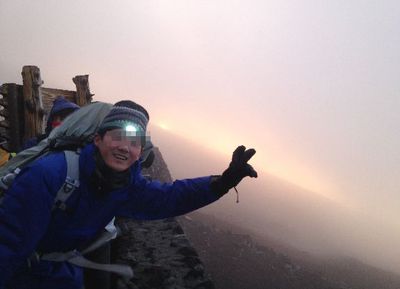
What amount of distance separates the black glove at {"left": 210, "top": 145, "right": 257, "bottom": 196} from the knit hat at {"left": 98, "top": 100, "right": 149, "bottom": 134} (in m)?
1.28

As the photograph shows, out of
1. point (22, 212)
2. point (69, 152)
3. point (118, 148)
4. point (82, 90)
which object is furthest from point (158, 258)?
point (22, 212)

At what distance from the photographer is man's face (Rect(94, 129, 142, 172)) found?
3252 mm

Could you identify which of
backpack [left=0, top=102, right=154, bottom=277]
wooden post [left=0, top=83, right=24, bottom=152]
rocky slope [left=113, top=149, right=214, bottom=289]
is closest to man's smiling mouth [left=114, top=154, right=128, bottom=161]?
backpack [left=0, top=102, right=154, bottom=277]

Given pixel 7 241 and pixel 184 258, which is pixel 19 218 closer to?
pixel 7 241

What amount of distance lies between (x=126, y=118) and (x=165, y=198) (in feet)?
4.06

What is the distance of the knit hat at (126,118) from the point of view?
3389mm

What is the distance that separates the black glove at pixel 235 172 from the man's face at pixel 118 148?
4.44ft

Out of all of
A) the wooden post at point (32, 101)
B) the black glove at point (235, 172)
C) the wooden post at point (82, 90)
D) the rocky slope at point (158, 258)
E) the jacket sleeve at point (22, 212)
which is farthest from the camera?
the wooden post at point (82, 90)

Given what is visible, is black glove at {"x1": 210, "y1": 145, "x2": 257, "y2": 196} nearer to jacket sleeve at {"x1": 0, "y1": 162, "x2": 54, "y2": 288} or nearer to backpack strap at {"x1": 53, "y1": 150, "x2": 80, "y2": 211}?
backpack strap at {"x1": 53, "y1": 150, "x2": 80, "y2": 211}

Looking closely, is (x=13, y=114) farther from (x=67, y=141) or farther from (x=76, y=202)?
(x=76, y=202)

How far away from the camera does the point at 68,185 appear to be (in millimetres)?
2965

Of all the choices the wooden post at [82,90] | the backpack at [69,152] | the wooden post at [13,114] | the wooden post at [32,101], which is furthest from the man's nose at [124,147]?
the wooden post at [82,90]

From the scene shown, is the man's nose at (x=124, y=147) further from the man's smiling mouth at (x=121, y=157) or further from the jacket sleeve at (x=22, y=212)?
the jacket sleeve at (x=22, y=212)

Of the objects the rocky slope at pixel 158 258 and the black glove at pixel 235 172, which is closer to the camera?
the black glove at pixel 235 172
